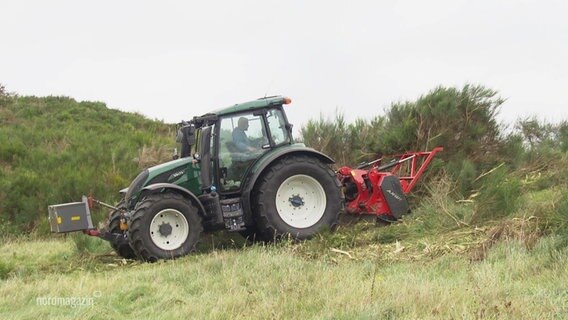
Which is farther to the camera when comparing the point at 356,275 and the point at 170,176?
the point at 170,176

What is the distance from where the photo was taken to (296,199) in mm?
8562

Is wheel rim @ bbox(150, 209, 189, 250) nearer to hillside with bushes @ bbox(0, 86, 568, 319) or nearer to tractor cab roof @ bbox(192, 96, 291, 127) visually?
hillside with bushes @ bbox(0, 86, 568, 319)

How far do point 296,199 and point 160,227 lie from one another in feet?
6.26

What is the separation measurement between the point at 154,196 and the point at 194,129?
1162 mm

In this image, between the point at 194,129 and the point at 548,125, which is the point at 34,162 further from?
the point at 548,125

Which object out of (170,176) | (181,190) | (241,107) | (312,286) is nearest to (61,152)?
(170,176)

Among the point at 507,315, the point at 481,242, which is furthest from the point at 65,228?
Answer: the point at 507,315

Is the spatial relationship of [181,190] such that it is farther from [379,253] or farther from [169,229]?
[379,253]

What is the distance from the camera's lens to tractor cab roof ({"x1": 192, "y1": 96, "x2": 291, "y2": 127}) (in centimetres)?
840

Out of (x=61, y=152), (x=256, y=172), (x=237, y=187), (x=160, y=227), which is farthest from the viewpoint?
(x=61, y=152)

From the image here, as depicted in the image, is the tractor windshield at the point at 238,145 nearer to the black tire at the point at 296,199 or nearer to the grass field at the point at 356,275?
the black tire at the point at 296,199

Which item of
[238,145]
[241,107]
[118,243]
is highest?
[241,107]

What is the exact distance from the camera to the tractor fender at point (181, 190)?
25.7 ft

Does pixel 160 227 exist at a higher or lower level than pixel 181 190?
lower
